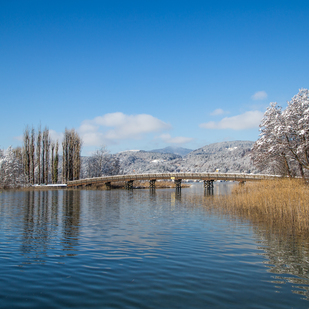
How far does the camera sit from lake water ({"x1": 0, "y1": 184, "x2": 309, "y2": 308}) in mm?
6977

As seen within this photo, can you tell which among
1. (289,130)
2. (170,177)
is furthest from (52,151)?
(289,130)

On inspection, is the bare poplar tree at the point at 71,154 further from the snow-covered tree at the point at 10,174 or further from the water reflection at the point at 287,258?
the water reflection at the point at 287,258

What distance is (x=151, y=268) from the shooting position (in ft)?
30.8

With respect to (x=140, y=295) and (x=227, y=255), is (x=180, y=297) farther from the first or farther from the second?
(x=227, y=255)

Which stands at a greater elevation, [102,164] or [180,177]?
[102,164]

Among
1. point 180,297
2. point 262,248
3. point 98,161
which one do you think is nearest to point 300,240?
point 262,248

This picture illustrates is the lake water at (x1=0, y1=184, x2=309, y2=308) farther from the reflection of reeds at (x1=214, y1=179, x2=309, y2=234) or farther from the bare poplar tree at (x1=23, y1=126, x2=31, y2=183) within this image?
the bare poplar tree at (x1=23, y1=126, x2=31, y2=183)

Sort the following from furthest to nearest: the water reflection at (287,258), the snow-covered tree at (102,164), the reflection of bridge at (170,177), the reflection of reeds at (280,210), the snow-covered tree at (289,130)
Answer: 1. the snow-covered tree at (102,164)
2. the reflection of bridge at (170,177)
3. the snow-covered tree at (289,130)
4. the reflection of reeds at (280,210)
5. the water reflection at (287,258)

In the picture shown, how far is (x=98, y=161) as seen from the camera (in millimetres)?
95000

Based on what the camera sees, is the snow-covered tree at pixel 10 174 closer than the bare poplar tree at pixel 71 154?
Yes

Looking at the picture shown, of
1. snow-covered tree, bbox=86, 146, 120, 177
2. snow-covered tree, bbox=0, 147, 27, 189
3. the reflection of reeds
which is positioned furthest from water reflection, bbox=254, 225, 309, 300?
snow-covered tree, bbox=86, 146, 120, 177

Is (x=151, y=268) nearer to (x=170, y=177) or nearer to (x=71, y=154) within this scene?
(x=170, y=177)

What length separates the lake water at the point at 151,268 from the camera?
22.9ft

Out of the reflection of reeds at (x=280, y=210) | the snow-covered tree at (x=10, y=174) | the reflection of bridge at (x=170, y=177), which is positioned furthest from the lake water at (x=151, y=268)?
the snow-covered tree at (x=10, y=174)
